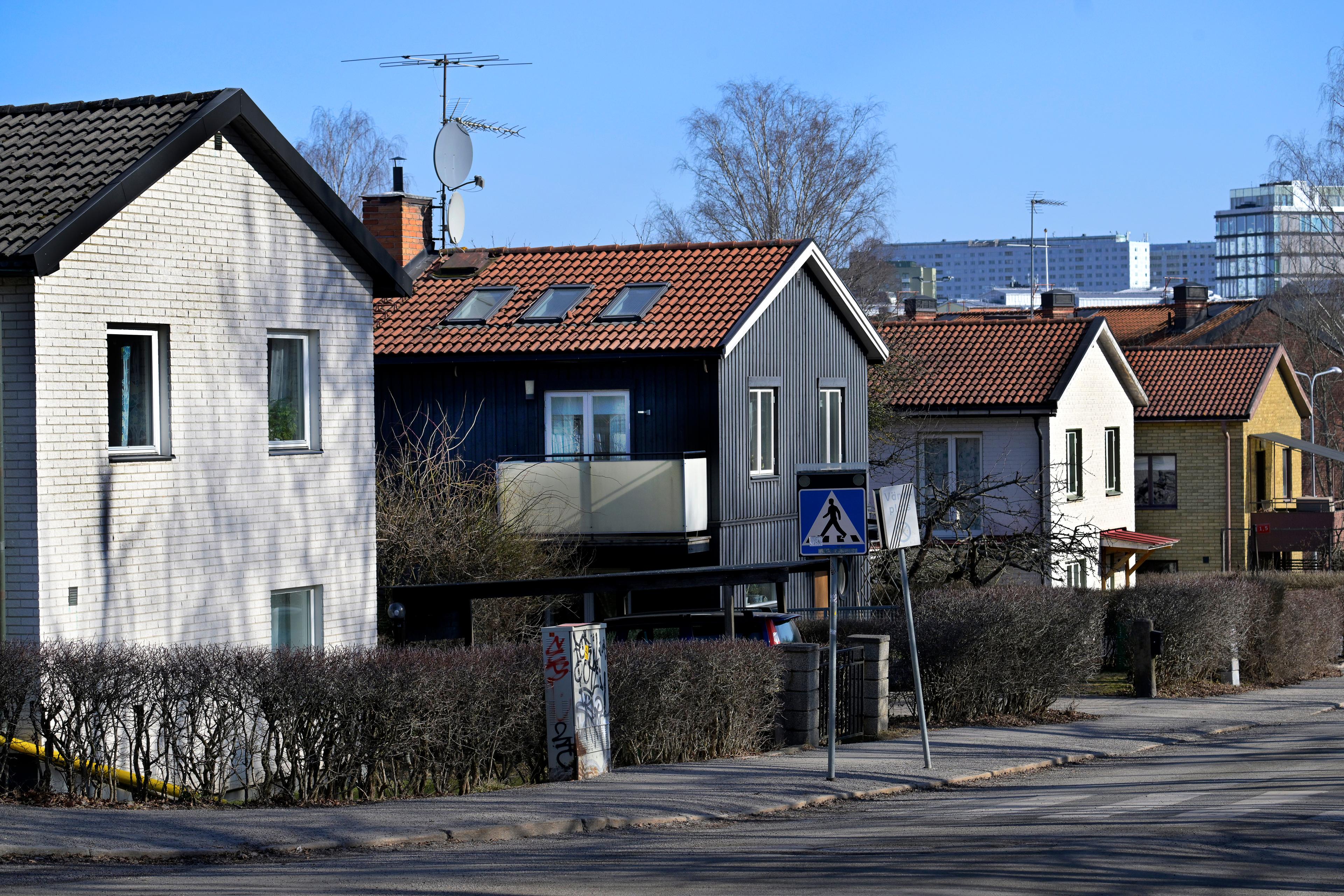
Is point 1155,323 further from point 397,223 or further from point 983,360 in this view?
point 397,223

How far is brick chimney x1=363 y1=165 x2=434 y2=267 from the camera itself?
2809 cm

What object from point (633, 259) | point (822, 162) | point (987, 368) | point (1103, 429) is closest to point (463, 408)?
point (633, 259)

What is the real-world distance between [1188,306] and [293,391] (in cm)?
5729

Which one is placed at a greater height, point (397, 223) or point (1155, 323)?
point (1155, 323)

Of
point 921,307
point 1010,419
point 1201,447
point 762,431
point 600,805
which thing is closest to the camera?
point 600,805

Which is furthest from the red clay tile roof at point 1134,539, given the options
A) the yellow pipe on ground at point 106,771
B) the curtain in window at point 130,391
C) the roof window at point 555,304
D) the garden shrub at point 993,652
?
the yellow pipe on ground at point 106,771

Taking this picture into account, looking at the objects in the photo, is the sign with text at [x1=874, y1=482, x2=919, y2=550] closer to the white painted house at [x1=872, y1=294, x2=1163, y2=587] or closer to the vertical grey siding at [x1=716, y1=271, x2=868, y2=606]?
the vertical grey siding at [x1=716, y1=271, x2=868, y2=606]

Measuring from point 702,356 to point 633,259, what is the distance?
3745 millimetres

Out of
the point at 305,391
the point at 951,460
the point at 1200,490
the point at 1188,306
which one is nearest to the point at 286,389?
the point at 305,391

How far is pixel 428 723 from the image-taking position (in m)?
12.9

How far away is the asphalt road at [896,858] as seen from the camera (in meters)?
8.96

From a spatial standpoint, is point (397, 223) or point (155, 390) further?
point (397, 223)

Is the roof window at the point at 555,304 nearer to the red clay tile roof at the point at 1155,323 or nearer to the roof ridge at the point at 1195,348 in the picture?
the roof ridge at the point at 1195,348

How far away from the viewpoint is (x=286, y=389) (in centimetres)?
1767
